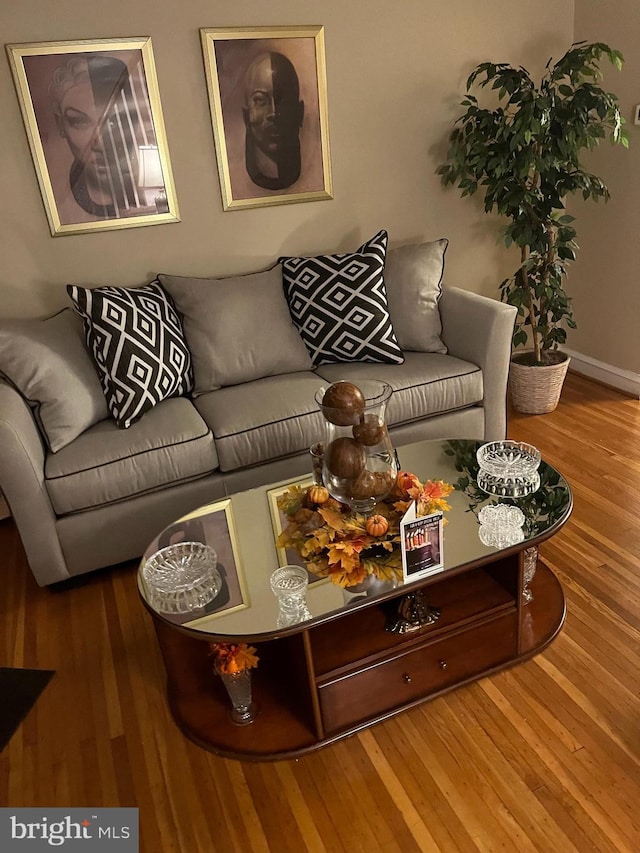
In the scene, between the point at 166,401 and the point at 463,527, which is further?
the point at 166,401

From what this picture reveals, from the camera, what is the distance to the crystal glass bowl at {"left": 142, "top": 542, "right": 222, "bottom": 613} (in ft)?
5.34

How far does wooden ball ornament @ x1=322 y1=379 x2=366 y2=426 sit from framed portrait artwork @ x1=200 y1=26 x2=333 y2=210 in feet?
5.07

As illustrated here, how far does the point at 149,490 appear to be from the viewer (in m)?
2.36

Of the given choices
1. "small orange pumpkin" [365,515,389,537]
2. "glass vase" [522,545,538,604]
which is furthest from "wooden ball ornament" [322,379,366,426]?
"glass vase" [522,545,538,604]

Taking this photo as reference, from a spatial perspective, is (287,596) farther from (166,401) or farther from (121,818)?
→ (166,401)

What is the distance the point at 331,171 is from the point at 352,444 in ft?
5.90

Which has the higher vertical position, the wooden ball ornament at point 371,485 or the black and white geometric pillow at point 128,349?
the black and white geometric pillow at point 128,349

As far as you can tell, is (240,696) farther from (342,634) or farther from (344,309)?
(344,309)

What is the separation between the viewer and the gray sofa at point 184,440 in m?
2.22

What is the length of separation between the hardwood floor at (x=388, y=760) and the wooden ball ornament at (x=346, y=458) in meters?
0.66

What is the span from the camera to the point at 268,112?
2.87 meters

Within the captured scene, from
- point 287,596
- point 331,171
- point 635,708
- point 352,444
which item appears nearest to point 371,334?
point 331,171

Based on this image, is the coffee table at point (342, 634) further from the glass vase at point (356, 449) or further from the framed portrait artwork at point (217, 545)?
the glass vase at point (356, 449)

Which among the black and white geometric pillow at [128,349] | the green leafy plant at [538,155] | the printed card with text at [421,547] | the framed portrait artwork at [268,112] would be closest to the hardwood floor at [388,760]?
the printed card with text at [421,547]
